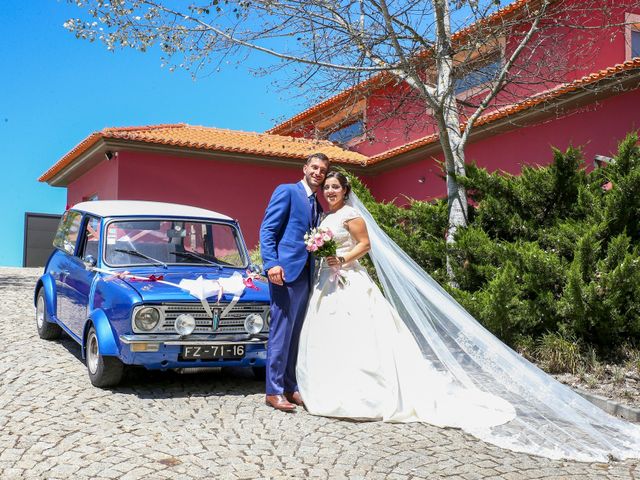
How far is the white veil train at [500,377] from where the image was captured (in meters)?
4.48

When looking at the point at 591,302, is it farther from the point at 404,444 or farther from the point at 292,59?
the point at 292,59

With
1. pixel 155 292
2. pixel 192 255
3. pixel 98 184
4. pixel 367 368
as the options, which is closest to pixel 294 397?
pixel 367 368

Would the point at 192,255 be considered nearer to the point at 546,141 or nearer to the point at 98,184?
the point at 546,141

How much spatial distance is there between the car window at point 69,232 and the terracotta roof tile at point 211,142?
30.7 feet

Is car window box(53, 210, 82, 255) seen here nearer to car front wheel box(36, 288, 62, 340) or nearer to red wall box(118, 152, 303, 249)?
car front wheel box(36, 288, 62, 340)

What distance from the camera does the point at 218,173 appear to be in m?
18.7

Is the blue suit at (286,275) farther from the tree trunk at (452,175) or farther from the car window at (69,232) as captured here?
the tree trunk at (452,175)

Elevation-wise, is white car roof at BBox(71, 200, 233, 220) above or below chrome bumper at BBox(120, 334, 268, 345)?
above

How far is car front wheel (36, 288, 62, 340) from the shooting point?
25.5 feet

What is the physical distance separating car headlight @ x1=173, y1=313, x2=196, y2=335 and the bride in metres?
0.96

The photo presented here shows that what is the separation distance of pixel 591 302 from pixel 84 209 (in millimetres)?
5473

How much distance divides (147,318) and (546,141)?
10.8m

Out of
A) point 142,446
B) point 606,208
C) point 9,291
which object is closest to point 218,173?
point 9,291

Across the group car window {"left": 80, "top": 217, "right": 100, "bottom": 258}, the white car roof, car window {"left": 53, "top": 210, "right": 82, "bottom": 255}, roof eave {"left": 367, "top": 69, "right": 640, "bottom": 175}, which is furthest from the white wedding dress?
roof eave {"left": 367, "top": 69, "right": 640, "bottom": 175}
